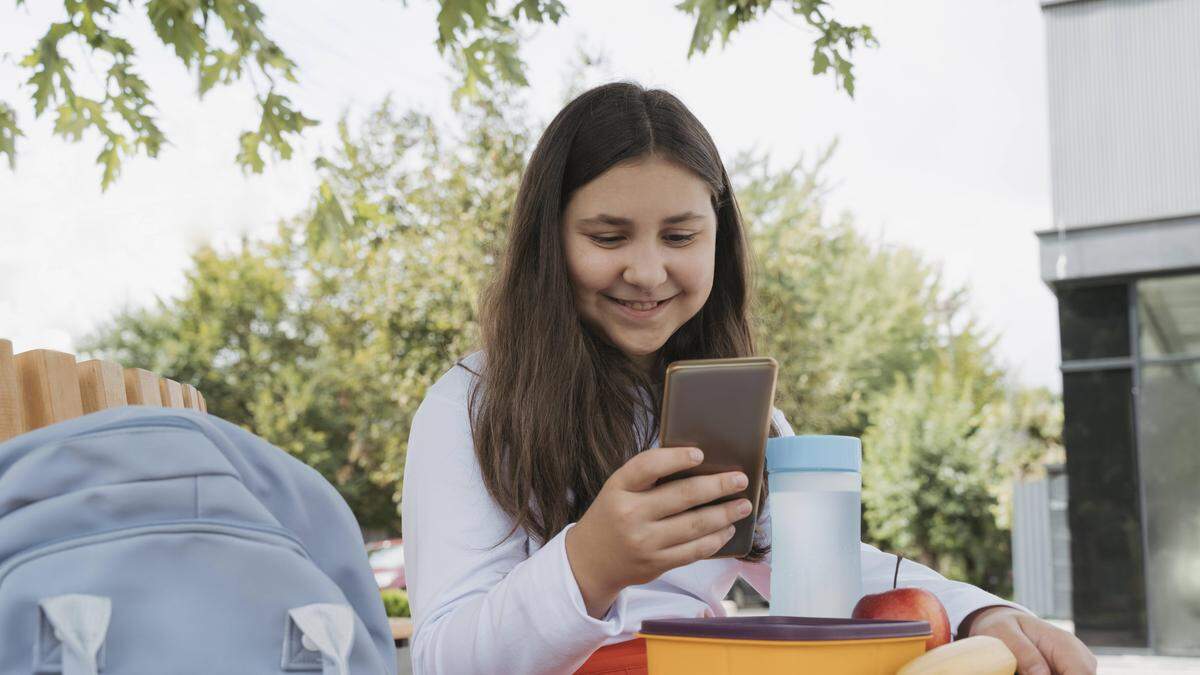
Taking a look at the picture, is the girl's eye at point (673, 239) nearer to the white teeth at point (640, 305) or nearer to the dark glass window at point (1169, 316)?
the white teeth at point (640, 305)

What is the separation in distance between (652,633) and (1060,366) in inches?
429

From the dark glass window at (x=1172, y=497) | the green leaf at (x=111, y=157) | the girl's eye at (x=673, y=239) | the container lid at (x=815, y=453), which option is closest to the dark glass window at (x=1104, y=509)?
the dark glass window at (x=1172, y=497)

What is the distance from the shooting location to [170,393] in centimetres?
218

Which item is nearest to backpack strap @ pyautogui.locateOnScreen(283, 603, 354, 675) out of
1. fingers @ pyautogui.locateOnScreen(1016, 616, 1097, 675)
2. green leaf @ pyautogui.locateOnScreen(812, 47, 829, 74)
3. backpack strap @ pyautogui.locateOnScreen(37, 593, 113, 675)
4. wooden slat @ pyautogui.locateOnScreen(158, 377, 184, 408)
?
backpack strap @ pyautogui.locateOnScreen(37, 593, 113, 675)

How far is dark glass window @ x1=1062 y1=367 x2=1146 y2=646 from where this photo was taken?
10.5 m

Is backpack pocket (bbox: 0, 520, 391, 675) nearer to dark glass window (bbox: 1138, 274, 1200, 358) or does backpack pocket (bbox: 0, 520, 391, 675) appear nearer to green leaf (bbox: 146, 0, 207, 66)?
green leaf (bbox: 146, 0, 207, 66)

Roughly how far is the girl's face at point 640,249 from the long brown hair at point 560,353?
0.03 metres

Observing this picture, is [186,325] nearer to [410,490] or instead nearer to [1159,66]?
[1159,66]

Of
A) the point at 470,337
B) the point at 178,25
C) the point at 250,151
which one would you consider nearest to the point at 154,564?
the point at 178,25

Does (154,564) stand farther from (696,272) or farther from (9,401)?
(696,272)

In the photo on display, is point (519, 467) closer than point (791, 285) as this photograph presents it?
Yes

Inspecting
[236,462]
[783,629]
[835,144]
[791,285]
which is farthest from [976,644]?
[835,144]

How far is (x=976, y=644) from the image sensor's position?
105 cm

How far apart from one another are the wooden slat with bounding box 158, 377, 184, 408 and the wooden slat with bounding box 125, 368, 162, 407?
2.4 inches
